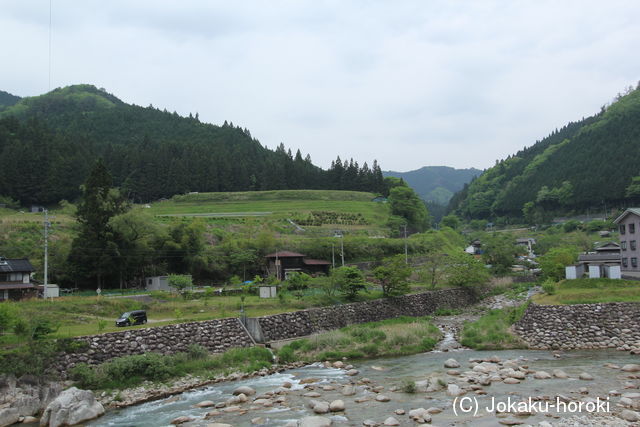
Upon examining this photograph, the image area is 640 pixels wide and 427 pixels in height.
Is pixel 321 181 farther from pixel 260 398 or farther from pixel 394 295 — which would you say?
pixel 260 398

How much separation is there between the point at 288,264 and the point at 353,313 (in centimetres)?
1443

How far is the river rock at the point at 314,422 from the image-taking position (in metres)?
13.6

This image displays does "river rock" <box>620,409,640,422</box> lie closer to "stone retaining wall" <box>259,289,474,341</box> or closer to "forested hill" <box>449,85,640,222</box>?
"stone retaining wall" <box>259,289,474,341</box>

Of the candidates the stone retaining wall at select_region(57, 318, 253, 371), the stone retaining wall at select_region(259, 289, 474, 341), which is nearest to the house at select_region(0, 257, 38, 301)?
the stone retaining wall at select_region(57, 318, 253, 371)

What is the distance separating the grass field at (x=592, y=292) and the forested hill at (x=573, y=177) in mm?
66997

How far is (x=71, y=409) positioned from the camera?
14.9 m

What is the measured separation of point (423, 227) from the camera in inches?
3135

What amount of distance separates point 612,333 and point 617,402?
10.9 m

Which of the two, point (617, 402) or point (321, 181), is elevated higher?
point (321, 181)

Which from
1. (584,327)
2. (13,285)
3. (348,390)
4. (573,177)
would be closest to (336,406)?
(348,390)

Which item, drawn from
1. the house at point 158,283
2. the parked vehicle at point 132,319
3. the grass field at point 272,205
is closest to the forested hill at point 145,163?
the grass field at point 272,205

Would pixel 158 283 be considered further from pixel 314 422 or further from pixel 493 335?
pixel 314 422

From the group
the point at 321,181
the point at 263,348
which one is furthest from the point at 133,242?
the point at 321,181

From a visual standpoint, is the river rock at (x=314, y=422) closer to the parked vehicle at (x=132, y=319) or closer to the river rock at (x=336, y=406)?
the river rock at (x=336, y=406)
